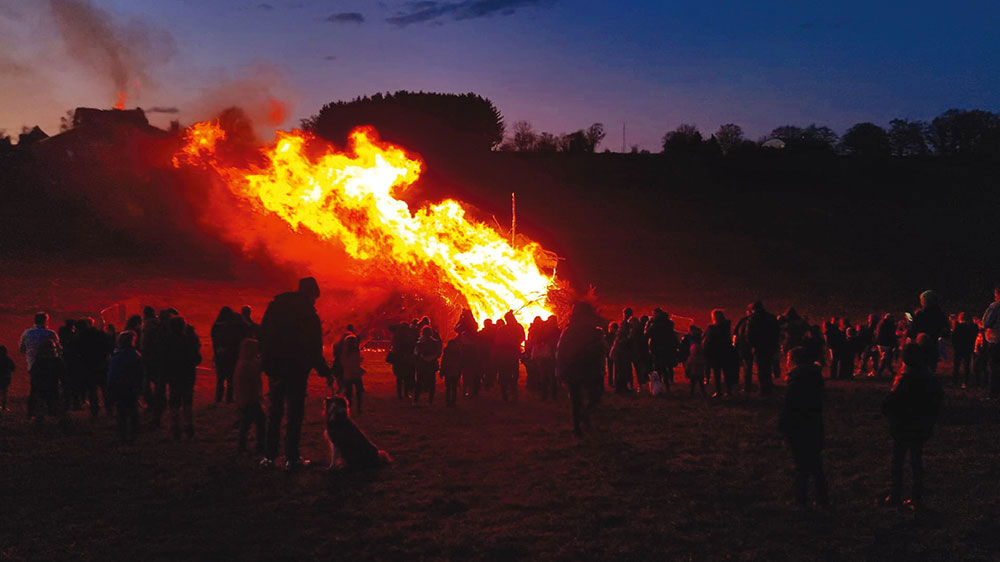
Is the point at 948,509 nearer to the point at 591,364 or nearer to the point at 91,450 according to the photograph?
the point at 591,364

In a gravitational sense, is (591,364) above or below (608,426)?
above

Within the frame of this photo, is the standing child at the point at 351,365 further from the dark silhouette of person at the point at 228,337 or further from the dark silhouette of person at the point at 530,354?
the dark silhouette of person at the point at 530,354

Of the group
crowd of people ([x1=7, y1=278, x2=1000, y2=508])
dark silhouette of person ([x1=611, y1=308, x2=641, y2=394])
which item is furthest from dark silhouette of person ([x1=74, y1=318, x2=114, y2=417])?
dark silhouette of person ([x1=611, y1=308, x2=641, y2=394])

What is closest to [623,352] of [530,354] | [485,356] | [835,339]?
[530,354]

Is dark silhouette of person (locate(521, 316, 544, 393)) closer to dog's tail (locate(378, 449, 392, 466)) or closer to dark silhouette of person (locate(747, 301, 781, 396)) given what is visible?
dark silhouette of person (locate(747, 301, 781, 396))

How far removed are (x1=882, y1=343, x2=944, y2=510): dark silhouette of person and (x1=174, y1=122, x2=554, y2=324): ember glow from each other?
47.6ft

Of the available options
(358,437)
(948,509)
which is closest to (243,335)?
(358,437)

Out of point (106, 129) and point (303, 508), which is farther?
point (106, 129)

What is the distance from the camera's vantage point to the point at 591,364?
10531mm

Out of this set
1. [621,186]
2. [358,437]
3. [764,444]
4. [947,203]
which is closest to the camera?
[358,437]

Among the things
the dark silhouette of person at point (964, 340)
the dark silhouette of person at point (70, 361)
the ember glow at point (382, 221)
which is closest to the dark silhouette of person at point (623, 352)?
the ember glow at point (382, 221)

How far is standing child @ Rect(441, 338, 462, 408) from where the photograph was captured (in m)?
14.0

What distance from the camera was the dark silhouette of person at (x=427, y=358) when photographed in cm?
1420

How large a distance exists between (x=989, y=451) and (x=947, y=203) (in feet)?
188
